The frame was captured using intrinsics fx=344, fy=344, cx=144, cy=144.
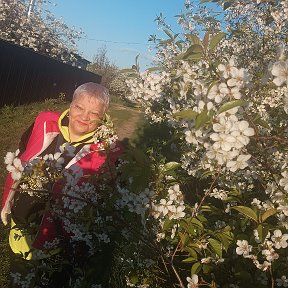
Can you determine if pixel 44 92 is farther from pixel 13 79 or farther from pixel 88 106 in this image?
pixel 88 106

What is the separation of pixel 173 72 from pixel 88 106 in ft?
2.69

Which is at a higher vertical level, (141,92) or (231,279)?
(141,92)

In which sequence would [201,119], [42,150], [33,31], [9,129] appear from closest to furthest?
[201,119] < [42,150] < [9,129] < [33,31]

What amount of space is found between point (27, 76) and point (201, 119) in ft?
39.2

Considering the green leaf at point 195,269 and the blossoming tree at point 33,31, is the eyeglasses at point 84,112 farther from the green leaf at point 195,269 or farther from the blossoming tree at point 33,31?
the blossoming tree at point 33,31

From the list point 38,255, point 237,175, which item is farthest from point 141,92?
point 38,255

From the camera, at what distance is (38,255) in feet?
7.57

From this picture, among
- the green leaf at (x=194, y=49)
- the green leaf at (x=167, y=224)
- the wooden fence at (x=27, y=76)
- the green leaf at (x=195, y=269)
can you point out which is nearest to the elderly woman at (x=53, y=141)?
the green leaf at (x=167, y=224)

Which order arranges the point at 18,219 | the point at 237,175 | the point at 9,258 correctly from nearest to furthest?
the point at 18,219, the point at 237,175, the point at 9,258

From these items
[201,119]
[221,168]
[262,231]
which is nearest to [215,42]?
[201,119]

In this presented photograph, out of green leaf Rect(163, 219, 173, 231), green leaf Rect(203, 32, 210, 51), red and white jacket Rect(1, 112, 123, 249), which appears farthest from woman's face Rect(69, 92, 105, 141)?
green leaf Rect(203, 32, 210, 51)

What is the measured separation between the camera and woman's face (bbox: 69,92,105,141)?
287cm

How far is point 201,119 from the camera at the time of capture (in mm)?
1343

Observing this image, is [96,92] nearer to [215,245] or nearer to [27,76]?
[215,245]
